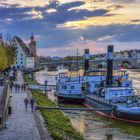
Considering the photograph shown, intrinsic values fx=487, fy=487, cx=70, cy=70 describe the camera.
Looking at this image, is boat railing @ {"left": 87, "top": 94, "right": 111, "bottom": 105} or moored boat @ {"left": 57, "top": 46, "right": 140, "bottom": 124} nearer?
moored boat @ {"left": 57, "top": 46, "right": 140, "bottom": 124}

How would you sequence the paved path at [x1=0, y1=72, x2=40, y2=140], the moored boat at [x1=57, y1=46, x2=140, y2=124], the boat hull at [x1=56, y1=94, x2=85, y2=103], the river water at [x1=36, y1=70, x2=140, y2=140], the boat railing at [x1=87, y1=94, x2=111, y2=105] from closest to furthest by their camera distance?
the paved path at [x1=0, y1=72, x2=40, y2=140]
the river water at [x1=36, y1=70, x2=140, y2=140]
the moored boat at [x1=57, y1=46, x2=140, y2=124]
the boat railing at [x1=87, y1=94, x2=111, y2=105]
the boat hull at [x1=56, y1=94, x2=85, y2=103]

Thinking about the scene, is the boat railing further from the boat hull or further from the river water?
the boat hull

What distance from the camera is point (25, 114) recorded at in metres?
44.6

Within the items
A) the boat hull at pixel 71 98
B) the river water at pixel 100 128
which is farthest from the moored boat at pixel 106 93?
the river water at pixel 100 128

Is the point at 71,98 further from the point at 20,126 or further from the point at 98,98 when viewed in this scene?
the point at 20,126

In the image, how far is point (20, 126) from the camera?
124ft

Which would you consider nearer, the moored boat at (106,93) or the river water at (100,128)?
the river water at (100,128)

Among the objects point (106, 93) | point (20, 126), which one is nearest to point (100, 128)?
point (106, 93)

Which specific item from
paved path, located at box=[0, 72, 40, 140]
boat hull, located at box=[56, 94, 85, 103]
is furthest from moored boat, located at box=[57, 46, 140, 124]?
paved path, located at box=[0, 72, 40, 140]

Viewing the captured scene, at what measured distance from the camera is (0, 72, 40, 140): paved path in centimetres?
3359

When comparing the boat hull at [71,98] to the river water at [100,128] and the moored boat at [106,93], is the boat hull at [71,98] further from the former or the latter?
the river water at [100,128]

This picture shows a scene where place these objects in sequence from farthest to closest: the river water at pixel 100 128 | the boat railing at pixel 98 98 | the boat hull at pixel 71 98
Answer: the boat hull at pixel 71 98 → the boat railing at pixel 98 98 → the river water at pixel 100 128

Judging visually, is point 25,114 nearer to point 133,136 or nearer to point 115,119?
point 133,136

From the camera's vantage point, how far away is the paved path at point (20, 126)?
3359 cm
